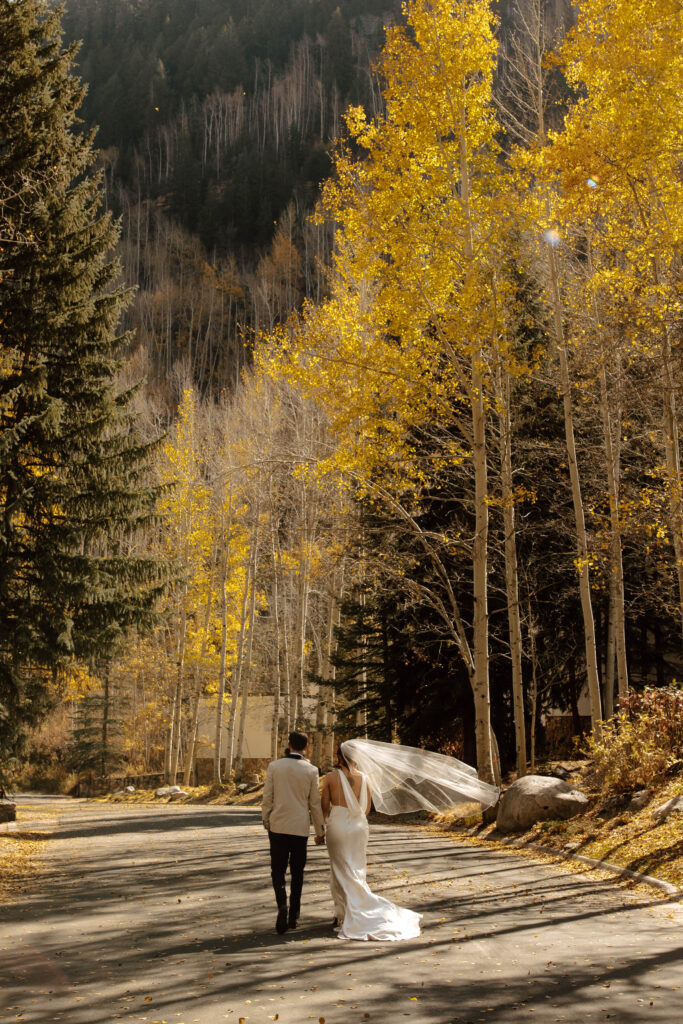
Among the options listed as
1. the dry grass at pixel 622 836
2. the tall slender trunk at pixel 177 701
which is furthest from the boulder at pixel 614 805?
the tall slender trunk at pixel 177 701

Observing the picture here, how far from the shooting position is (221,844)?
1447 centimetres

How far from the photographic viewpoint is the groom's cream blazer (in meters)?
7.85

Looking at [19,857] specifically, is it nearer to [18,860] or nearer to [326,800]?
[18,860]

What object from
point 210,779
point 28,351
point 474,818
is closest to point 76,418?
point 28,351

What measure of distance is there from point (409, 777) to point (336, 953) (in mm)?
3007

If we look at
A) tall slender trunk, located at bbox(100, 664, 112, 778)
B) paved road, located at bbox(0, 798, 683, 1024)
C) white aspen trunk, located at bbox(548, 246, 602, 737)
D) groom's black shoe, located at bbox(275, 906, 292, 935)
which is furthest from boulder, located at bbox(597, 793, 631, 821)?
tall slender trunk, located at bbox(100, 664, 112, 778)

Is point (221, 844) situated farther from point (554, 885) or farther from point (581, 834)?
point (554, 885)

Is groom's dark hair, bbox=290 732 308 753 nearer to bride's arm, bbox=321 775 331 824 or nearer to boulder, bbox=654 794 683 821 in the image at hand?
bride's arm, bbox=321 775 331 824

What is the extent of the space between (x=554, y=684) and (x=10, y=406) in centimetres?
1502

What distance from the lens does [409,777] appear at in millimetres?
9578

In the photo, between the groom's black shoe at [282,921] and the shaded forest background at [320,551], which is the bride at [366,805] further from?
the shaded forest background at [320,551]

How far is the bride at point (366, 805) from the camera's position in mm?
7398

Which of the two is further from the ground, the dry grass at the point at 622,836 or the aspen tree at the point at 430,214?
the aspen tree at the point at 430,214

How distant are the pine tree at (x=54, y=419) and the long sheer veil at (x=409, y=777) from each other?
7.90m
